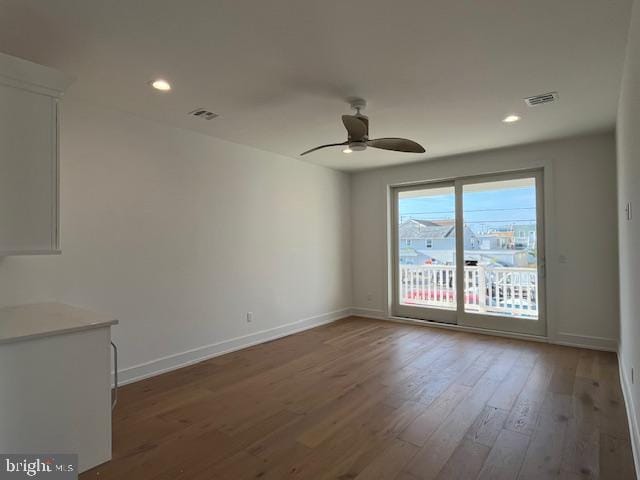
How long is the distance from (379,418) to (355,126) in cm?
230

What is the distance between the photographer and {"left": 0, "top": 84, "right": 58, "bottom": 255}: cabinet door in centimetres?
201

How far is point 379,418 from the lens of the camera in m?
2.57

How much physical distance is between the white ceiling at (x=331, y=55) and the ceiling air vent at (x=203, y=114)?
0.07m

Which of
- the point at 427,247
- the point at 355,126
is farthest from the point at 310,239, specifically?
the point at 355,126

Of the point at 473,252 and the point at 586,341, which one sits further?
the point at 473,252

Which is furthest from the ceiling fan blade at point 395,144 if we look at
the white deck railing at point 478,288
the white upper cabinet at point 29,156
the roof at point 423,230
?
the white deck railing at point 478,288

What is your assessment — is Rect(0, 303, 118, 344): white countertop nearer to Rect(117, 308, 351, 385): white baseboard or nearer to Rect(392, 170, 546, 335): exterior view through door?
Rect(117, 308, 351, 385): white baseboard

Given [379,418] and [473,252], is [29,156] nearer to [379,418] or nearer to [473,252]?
[379,418]

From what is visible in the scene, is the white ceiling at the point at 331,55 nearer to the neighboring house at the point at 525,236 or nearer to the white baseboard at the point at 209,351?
the neighboring house at the point at 525,236

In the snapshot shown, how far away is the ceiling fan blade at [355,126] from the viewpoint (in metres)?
2.92

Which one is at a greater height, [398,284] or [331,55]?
[331,55]

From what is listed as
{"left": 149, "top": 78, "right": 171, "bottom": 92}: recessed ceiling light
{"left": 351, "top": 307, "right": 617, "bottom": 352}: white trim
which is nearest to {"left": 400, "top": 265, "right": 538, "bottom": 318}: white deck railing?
{"left": 351, "top": 307, "right": 617, "bottom": 352}: white trim

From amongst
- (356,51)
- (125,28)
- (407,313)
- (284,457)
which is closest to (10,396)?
(284,457)

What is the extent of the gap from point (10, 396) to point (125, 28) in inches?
81.9
